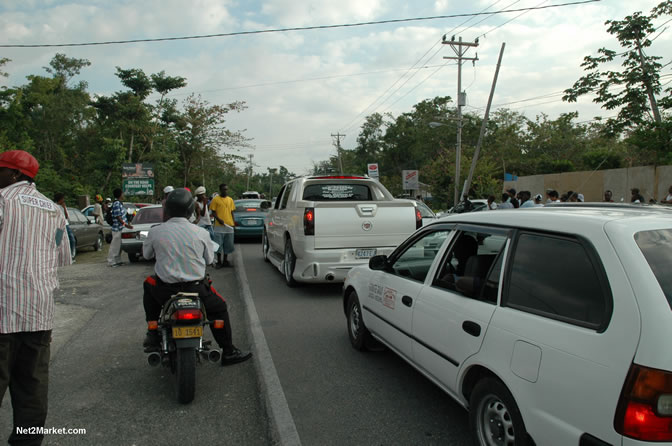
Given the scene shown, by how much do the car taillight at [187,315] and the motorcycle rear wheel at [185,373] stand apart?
9.1 inches

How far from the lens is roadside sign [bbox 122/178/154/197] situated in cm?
2536

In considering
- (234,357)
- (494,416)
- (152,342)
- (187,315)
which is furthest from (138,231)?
(494,416)

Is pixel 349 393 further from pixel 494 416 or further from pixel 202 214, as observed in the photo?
pixel 202 214

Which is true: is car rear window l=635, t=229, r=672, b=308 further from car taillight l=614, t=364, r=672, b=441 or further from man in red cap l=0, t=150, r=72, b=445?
man in red cap l=0, t=150, r=72, b=445

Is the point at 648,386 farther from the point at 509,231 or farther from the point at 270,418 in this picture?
the point at 270,418

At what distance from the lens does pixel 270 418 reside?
3.56m

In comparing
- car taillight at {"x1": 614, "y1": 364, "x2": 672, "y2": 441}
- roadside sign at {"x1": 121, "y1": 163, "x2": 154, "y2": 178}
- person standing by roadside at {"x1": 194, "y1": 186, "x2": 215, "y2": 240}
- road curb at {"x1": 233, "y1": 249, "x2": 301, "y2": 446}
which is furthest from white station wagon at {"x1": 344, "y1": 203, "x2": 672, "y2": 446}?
roadside sign at {"x1": 121, "y1": 163, "x2": 154, "y2": 178}

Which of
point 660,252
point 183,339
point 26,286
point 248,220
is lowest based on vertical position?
point 183,339

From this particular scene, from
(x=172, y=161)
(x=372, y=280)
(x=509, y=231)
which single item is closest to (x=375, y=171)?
(x=172, y=161)

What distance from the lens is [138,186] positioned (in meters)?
25.5

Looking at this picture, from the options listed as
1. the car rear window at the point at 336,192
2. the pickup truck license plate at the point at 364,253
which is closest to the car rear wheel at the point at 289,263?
the car rear window at the point at 336,192

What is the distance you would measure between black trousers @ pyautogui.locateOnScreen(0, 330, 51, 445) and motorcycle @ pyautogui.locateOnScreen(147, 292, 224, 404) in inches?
39.6

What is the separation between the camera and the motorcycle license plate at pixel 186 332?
3.76 m

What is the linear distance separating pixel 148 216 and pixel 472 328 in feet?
36.7
